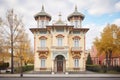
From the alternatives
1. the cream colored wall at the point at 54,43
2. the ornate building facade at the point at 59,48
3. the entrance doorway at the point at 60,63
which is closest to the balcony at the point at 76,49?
the ornate building facade at the point at 59,48

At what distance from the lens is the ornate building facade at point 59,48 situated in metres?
34.9

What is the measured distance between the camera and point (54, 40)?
117 ft

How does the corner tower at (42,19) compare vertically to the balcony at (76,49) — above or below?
above

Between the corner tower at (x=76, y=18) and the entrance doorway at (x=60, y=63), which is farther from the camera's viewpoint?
the corner tower at (x=76, y=18)

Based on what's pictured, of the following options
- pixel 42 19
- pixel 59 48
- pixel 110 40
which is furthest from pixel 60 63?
pixel 110 40

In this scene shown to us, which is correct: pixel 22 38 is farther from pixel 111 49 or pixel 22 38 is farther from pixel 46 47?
pixel 111 49

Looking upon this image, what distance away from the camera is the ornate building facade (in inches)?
1375

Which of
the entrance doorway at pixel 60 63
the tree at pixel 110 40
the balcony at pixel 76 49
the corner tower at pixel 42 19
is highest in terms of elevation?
the corner tower at pixel 42 19

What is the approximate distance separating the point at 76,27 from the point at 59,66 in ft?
25.8

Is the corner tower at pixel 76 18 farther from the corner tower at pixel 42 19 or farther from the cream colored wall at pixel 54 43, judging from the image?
the corner tower at pixel 42 19

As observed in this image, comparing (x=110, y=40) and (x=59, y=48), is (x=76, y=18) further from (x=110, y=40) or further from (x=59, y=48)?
(x=110, y=40)

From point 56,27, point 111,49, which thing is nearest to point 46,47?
point 56,27

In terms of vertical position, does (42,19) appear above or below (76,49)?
above

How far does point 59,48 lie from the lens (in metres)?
34.9
